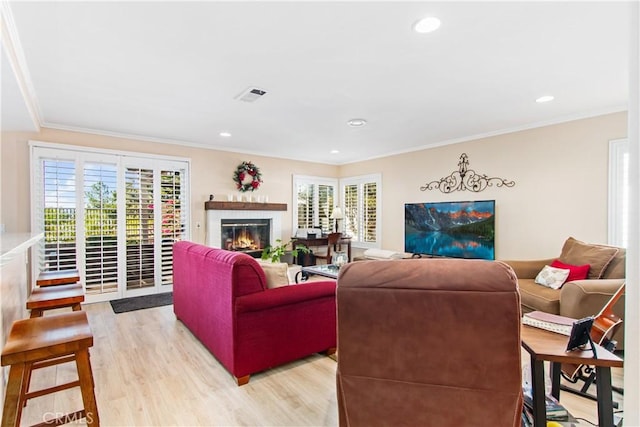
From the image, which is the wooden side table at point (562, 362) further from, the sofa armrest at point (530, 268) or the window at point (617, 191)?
the window at point (617, 191)

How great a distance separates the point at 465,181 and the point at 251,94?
11.5ft

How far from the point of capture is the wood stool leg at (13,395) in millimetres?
1416

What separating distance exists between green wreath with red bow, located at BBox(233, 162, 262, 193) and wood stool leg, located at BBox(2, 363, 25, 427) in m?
4.46

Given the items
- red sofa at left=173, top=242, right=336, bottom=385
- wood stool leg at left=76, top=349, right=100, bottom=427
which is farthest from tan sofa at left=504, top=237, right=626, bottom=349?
wood stool leg at left=76, top=349, right=100, bottom=427

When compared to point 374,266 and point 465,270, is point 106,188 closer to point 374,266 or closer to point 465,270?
point 374,266

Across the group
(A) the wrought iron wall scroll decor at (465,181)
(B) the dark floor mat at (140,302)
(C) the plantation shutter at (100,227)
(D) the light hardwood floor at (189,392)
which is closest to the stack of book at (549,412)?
(D) the light hardwood floor at (189,392)

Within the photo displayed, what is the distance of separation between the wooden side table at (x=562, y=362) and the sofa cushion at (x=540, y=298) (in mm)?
1685

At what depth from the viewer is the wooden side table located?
50.5 inches

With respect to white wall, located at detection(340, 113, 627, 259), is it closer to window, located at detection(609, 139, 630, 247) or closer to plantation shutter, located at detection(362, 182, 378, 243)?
window, located at detection(609, 139, 630, 247)

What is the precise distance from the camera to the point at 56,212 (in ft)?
13.5

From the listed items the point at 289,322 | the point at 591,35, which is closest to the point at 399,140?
the point at 591,35

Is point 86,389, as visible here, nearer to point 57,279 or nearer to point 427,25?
point 57,279

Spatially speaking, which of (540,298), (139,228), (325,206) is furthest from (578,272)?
(139,228)

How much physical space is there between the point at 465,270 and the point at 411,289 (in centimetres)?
21
